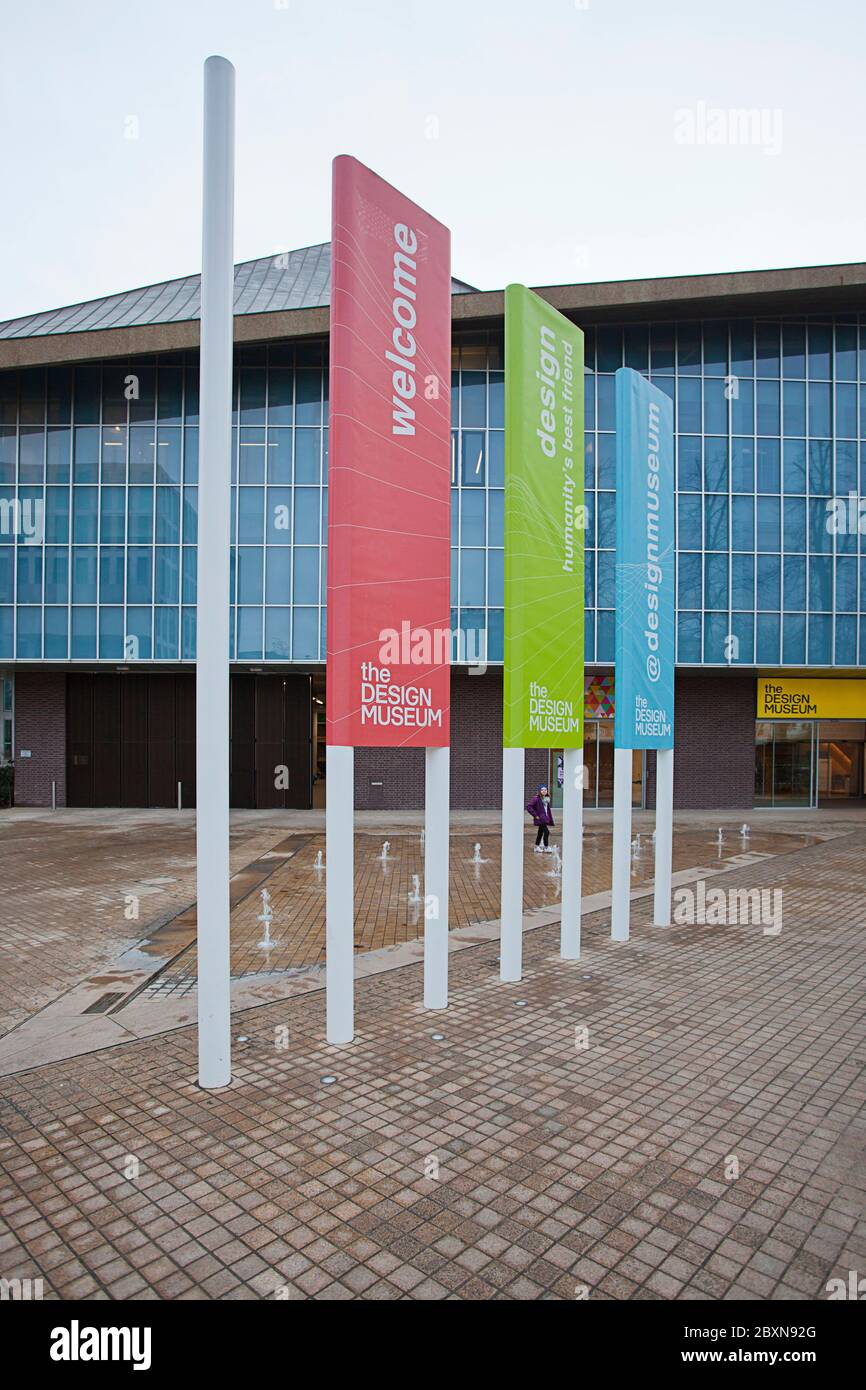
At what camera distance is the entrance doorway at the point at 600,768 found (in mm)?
29638

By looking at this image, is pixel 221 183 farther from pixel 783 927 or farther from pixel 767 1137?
pixel 783 927

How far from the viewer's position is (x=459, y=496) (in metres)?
27.2

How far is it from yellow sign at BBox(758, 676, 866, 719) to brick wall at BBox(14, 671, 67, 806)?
2522 centimetres

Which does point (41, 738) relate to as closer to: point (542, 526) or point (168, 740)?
point (168, 740)

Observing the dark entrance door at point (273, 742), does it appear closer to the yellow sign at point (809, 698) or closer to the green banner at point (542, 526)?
the yellow sign at point (809, 698)

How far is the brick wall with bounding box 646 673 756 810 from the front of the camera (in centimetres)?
2967

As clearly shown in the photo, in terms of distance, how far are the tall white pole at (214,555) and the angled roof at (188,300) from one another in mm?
22712

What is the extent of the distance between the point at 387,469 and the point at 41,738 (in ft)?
85.3

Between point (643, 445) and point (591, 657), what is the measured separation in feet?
56.6

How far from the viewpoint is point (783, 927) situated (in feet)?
36.1

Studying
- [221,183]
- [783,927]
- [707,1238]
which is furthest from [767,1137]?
[221,183]

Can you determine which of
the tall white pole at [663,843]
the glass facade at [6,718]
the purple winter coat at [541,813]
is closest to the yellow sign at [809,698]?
the purple winter coat at [541,813]

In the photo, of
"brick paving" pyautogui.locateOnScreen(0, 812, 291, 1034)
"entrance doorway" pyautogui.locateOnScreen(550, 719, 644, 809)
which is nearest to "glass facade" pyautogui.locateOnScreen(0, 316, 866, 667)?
"entrance doorway" pyautogui.locateOnScreen(550, 719, 644, 809)

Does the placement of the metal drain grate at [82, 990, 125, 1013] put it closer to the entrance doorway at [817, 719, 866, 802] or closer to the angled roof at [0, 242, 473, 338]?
the angled roof at [0, 242, 473, 338]
